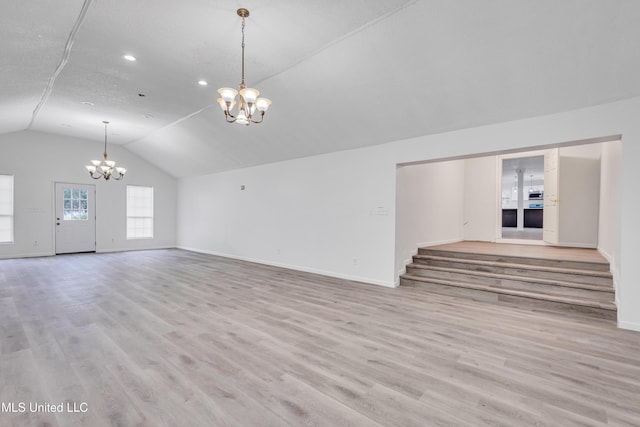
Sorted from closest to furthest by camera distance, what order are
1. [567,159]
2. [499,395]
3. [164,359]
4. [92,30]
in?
1. [499,395]
2. [164,359]
3. [92,30]
4. [567,159]

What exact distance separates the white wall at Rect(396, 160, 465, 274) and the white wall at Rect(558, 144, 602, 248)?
2.12 meters

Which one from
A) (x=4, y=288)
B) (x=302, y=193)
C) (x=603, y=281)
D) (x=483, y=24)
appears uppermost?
(x=483, y=24)

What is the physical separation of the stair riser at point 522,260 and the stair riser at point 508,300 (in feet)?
3.13

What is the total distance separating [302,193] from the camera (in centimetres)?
672

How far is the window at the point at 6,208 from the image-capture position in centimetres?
792

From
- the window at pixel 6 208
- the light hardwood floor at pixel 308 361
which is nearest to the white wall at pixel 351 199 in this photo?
the light hardwood floor at pixel 308 361

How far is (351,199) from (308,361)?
12.1 ft

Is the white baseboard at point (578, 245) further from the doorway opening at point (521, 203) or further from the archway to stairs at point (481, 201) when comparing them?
the doorway opening at point (521, 203)

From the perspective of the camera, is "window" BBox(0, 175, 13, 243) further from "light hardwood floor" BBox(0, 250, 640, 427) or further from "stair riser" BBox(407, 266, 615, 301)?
"stair riser" BBox(407, 266, 615, 301)

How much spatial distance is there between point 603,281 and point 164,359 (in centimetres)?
551

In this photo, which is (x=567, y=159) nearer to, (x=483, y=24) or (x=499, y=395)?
(x=483, y=24)

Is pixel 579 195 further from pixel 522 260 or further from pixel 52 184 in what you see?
pixel 52 184

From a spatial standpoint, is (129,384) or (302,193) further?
(302,193)

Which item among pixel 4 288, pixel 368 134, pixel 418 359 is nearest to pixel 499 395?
pixel 418 359
